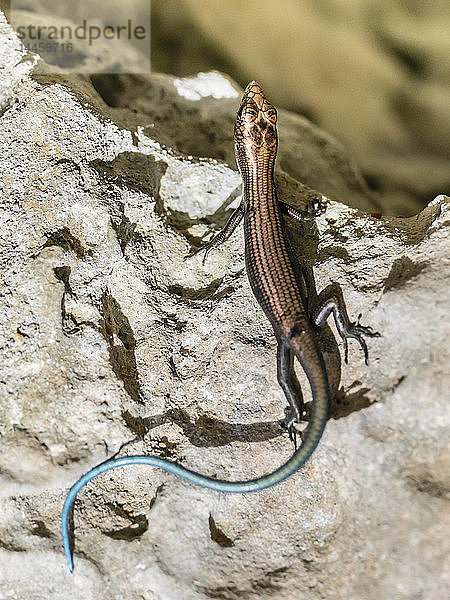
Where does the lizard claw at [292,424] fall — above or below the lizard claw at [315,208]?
below

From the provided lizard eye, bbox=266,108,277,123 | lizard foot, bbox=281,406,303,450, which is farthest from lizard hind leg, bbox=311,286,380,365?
lizard eye, bbox=266,108,277,123

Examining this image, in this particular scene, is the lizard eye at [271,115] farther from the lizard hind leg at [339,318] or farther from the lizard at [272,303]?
the lizard hind leg at [339,318]

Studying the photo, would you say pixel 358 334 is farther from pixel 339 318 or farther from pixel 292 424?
pixel 292 424

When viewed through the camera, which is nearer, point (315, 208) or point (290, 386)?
point (290, 386)

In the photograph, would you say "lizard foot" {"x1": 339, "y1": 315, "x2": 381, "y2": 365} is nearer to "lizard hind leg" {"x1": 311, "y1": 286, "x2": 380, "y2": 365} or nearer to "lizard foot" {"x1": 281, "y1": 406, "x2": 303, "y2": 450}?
"lizard hind leg" {"x1": 311, "y1": 286, "x2": 380, "y2": 365}

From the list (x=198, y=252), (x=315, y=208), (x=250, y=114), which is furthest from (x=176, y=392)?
(x=250, y=114)

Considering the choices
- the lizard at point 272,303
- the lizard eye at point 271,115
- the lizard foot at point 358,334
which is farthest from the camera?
the lizard eye at point 271,115

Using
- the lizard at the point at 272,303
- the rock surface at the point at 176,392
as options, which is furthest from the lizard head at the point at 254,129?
the rock surface at the point at 176,392

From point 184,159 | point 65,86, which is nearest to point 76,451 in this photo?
point 184,159
